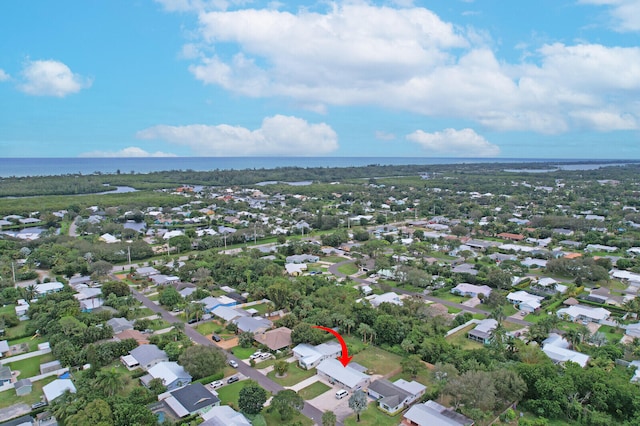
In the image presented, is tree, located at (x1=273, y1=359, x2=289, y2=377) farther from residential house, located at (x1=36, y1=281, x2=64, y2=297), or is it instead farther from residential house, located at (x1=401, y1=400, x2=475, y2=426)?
residential house, located at (x1=36, y1=281, x2=64, y2=297)

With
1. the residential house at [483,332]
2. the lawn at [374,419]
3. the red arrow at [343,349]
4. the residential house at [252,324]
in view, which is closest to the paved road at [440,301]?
the residential house at [483,332]

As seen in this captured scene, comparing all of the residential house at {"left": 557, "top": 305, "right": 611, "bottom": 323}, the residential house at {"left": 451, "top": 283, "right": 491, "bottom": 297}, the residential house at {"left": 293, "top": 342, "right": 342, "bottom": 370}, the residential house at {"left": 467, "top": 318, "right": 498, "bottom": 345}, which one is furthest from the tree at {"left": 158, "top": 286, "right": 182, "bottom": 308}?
the residential house at {"left": 557, "top": 305, "right": 611, "bottom": 323}

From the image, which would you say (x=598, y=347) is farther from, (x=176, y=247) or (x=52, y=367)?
(x=176, y=247)

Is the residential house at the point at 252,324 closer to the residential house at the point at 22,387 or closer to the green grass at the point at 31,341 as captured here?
the residential house at the point at 22,387

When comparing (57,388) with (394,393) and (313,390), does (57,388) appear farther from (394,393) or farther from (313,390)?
(394,393)

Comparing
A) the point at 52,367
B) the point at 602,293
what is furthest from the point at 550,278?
the point at 52,367

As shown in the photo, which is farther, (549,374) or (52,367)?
(52,367)

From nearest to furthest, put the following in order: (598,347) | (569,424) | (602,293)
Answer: (569,424) → (598,347) → (602,293)

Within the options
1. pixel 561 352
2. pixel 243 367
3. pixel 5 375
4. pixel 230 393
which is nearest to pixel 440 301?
pixel 561 352
